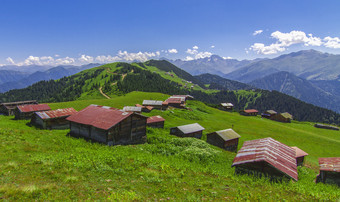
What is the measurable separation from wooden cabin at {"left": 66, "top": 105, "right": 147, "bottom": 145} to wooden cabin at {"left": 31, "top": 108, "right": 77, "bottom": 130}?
1007 cm

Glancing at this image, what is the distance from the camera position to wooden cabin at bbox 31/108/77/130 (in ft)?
126

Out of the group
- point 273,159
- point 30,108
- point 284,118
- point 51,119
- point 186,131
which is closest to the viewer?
point 273,159

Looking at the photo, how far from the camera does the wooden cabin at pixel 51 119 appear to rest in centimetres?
3847

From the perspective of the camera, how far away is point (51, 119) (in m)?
39.0

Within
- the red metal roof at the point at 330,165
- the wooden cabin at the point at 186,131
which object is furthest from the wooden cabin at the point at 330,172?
the wooden cabin at the point at 186,131

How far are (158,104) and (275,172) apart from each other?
7266 centimetres

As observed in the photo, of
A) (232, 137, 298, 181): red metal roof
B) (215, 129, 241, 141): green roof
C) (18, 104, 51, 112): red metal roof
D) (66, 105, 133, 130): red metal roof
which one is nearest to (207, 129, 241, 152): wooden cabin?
(215, 129, 241, 141): green roof

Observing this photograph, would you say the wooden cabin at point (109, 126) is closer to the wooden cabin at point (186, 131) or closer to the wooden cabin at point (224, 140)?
the wooden cabin at point (186, 131)

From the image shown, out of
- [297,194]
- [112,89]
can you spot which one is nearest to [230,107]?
[112,89]

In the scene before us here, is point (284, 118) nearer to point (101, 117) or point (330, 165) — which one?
point (330, 165)

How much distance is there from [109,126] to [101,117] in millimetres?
4269

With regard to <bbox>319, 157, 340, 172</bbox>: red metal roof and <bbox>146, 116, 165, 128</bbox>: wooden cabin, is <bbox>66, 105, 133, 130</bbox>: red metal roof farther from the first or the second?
<bbox>319, 157, 340, 172</bbox>: red metal roof

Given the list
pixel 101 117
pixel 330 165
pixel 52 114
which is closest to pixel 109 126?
pixel 101 117

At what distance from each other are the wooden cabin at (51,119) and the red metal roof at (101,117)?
33.5 ft
